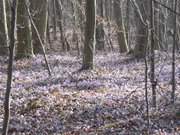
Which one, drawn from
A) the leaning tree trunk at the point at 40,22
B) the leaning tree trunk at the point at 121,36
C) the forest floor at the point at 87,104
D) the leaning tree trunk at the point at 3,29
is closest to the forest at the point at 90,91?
the forest floor at the point at 87,104

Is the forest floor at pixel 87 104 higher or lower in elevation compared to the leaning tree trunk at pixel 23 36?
lower

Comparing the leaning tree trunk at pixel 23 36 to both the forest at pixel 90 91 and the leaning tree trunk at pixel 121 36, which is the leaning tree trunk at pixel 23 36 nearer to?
the forest at pixel 90 91

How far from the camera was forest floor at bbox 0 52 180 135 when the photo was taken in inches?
458

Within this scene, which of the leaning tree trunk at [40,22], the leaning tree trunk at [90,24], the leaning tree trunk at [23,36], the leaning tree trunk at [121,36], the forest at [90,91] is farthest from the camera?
the leaning tree trunk at [121,36]

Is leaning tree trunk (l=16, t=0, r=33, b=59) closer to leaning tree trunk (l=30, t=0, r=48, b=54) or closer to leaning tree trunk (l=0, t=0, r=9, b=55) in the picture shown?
leaning tree trunk (l=0, t=0, r=9, b=55)

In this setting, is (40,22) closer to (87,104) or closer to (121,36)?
(121,36)

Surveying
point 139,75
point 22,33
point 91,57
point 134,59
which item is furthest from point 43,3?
point 139,75

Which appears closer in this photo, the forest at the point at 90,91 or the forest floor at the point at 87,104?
the forest at the point at 90,91

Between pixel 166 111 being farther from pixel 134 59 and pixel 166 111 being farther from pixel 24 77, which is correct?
pixel 134 59

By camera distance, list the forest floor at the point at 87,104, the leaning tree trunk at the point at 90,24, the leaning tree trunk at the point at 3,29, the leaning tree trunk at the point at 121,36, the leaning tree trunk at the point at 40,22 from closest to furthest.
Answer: the forest floor at the point at 87,104 < the leaning tree trunk at the point at 90,24 < the leaning tree trunk at the point at 3,29 < the leaning tree trunk at the point at 40,22 < the leaning tree trunk at the point at 121,36

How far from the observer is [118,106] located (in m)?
14.1

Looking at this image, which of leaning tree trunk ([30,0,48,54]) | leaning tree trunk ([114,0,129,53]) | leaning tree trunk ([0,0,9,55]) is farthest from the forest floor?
leaning tree trunk ([114,0,129,53])

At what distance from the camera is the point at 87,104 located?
14445 mm

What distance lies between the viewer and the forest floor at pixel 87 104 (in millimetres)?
11641
